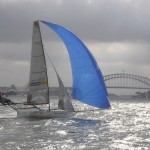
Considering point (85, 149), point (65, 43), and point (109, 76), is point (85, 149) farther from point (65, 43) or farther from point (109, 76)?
point (109, 76)

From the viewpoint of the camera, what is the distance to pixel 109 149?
19000 millimetres

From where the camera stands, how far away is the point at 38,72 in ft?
102

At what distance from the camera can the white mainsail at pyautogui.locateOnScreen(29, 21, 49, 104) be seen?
101 feet

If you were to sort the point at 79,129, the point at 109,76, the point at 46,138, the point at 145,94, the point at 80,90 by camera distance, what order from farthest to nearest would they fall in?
the point at 145,94, the point at 109,76, the point at 80,90, the point at 79,129, the point at 46,138

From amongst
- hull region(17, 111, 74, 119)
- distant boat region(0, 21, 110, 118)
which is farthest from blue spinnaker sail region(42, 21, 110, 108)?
hull region(17, 111, 74, 119)

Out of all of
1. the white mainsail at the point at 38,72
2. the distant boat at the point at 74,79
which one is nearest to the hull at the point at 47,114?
the distant boat at the point at 74,79

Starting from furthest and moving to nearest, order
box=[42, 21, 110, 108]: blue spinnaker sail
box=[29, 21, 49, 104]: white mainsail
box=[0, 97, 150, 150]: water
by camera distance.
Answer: box=[29, 21, 49, 104]: white mainsail → box=[42, 21, 110, 108]: blue spinnaker sail → box=[0, 97, 150, 150]: water

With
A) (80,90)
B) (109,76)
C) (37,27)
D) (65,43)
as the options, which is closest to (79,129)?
(80,90)

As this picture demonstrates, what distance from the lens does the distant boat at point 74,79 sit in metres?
28.9

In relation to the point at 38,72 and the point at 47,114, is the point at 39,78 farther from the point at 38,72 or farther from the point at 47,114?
the point at 47,114

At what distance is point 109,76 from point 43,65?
14389 centimetres

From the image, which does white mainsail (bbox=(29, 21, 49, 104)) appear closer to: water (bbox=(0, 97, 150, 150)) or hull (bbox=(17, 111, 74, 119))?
hull (bbox=(17, 111, 74, 119))

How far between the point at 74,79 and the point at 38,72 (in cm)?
281

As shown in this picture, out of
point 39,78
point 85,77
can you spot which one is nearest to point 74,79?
point 85,77
